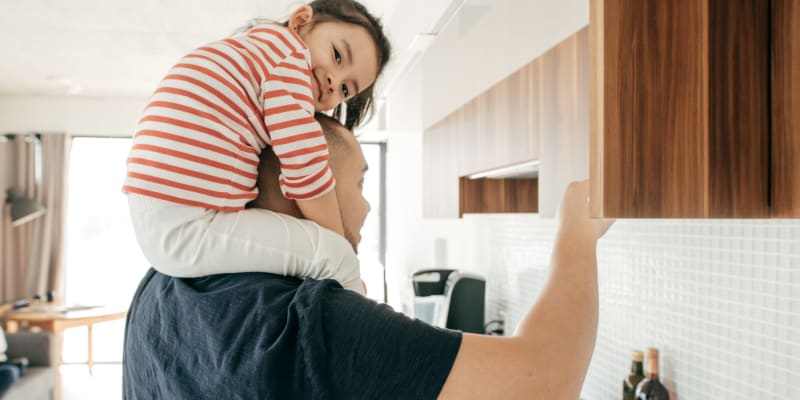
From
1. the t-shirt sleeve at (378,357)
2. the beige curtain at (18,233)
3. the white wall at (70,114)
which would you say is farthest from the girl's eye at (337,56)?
the beige curtain at (18,233)

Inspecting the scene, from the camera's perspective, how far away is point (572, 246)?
0.71 m

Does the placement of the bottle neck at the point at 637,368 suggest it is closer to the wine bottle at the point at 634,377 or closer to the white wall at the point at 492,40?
the wine bottle at the point at 634,377

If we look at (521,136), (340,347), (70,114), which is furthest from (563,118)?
(70,114)

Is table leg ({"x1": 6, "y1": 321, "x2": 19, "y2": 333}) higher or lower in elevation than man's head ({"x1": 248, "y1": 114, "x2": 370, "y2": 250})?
lower

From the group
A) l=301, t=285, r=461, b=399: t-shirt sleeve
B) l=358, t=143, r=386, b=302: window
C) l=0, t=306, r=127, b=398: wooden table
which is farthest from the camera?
l=358, t=143, r=386, b=302: window

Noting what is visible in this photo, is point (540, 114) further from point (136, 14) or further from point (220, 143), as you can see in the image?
point (136, 14)

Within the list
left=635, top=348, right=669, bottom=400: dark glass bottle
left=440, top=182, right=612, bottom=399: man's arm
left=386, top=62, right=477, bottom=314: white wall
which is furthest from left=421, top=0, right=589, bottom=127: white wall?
left=386, top=62, right=477, bottom=314: white wall

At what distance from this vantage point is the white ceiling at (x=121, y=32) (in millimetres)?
3777

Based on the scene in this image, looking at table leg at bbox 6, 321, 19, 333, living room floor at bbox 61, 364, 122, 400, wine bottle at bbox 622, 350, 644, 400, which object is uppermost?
wine bottle at bbox 622, 350, 644, 400

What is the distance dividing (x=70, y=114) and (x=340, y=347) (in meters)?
7.43

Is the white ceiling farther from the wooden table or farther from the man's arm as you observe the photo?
the wooden table

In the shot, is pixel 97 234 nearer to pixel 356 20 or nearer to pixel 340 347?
pixel 356 20

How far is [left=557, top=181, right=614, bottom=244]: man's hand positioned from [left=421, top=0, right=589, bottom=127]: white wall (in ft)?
1.32

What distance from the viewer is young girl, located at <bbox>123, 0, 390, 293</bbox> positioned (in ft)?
2.42
